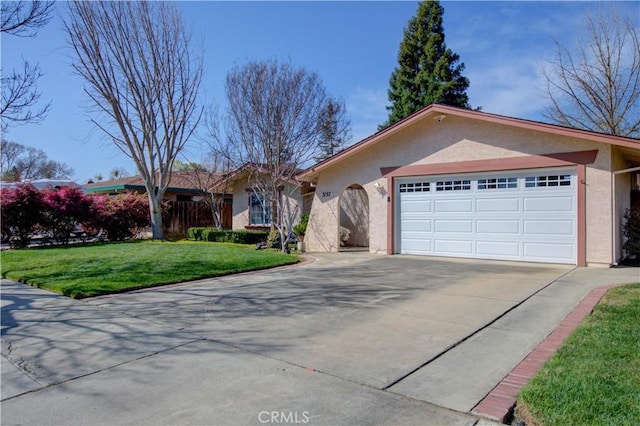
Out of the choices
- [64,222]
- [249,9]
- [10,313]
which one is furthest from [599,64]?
[64,222]

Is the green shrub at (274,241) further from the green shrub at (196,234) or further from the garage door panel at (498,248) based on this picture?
the garage door panel at (498,248)

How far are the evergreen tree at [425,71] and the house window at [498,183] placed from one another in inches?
674

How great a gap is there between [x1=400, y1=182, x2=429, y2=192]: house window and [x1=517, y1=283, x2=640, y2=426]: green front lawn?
8.35m

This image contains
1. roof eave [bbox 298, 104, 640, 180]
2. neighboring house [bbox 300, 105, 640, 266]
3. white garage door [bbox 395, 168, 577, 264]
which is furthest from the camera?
white garage door [bbox 395, 168, 577, 264]

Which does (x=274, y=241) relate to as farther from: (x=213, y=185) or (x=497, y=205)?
(x=497, y=205)

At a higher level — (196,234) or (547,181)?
(547,181)

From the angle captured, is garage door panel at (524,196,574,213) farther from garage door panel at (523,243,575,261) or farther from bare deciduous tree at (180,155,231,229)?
bare deciduous tree at (180,155,231,229)

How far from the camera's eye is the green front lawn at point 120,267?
821 centimetres

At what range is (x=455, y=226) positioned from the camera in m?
12.6

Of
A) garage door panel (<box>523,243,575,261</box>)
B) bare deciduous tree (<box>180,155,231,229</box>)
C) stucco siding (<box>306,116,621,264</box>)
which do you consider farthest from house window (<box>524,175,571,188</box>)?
bare deciduous tree (<box>180,155,231,229</box>)

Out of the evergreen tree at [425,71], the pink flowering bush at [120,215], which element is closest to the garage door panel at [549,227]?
the pink flowering bush at [120,215]

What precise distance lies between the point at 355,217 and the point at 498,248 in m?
7.26

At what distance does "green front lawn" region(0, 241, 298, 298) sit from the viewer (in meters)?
8.21

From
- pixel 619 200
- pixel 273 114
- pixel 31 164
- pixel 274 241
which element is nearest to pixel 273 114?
pixel 273 114
